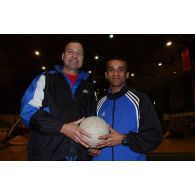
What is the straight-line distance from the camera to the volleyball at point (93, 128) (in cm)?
218

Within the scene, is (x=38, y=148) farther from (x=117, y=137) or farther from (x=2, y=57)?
(x=2, y=57)

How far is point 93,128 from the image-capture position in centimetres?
219

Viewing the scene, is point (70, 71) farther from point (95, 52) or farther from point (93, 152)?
point (95, 52)

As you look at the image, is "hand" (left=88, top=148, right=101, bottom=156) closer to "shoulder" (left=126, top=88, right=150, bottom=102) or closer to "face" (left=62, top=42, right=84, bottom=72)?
"shoulder" (left=126, top=88, right=150, bottom=102)

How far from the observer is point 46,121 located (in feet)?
6.91

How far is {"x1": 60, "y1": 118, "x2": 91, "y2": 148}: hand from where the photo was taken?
2088 millimetres

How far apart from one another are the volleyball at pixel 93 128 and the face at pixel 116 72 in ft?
1.72

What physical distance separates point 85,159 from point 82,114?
1.42 feet

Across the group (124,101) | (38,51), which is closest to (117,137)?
(124,101)

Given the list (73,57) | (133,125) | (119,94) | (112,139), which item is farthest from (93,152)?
(73,57)

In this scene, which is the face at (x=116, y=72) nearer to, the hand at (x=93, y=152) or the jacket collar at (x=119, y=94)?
the jacket collar at (x=119, y=94)

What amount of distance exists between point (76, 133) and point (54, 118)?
251mm

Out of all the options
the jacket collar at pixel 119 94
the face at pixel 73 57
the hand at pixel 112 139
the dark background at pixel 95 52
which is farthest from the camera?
the dark background at pixel 95 52

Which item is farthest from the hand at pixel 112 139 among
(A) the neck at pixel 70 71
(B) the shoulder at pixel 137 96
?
(A) the neck at pixel 70 71
